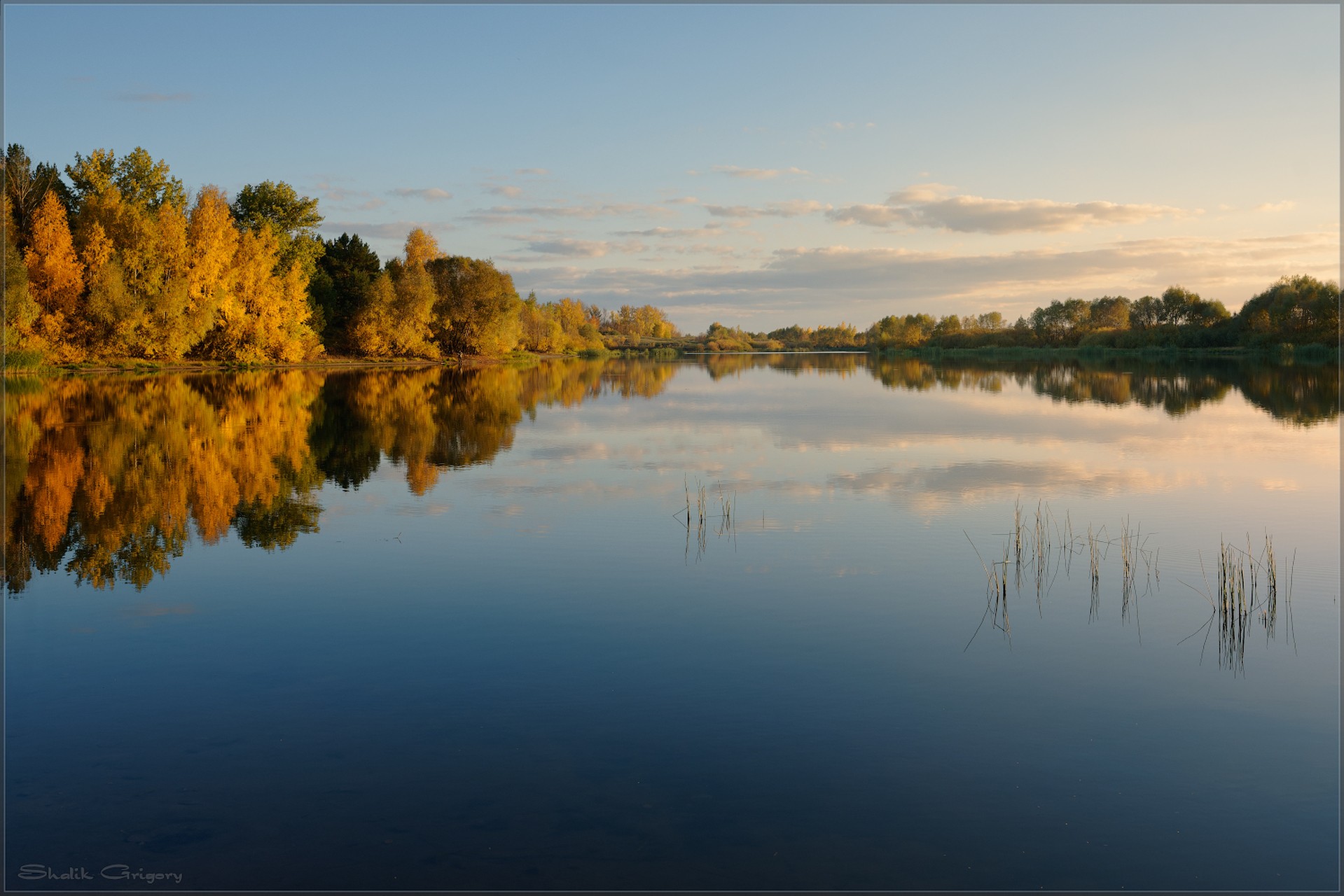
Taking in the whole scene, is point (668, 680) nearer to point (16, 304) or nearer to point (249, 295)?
point (16, 304)

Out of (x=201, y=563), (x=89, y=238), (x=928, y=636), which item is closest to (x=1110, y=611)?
(x=928, y=636)

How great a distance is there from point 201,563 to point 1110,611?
402 inches

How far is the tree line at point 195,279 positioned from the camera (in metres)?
46.6

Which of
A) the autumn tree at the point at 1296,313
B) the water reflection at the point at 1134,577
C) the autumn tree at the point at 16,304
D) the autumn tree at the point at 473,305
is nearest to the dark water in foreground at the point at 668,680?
the water reflection at the point at 1134,577

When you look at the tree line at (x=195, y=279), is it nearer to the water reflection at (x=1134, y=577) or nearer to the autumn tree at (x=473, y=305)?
the autumn tree at (x=473, y=305)

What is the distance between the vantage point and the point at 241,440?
2220cm

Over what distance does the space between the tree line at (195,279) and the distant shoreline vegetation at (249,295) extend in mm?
100

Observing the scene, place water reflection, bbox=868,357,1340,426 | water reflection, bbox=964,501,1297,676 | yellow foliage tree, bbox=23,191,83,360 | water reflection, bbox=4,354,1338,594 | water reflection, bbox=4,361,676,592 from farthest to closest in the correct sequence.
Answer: yellow foliage tree, bbox=23,191,83,360
water reflection, bbox=868,357,1340,426
water reflection, bbox=4,354,1338,594
water reflection, bbox=4,361,676,592
water reflection, bbox=964,501,1297,676

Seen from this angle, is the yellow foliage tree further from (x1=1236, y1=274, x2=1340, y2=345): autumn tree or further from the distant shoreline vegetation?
(x1=1236, y1=274, x2=1340, y2=345): autumn tree

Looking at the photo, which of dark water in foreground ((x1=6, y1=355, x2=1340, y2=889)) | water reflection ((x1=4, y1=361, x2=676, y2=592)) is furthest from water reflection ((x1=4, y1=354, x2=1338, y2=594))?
dark water in foreground ((x1=6, y1=355, x2=1340, y2=889))

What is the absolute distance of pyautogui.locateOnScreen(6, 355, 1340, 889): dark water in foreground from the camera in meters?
4.84

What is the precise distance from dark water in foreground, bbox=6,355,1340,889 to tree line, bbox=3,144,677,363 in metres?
36.4

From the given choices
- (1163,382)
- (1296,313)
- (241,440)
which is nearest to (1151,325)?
(1296,313)

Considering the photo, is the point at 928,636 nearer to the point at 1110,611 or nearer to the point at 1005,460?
the point at 1110,611
